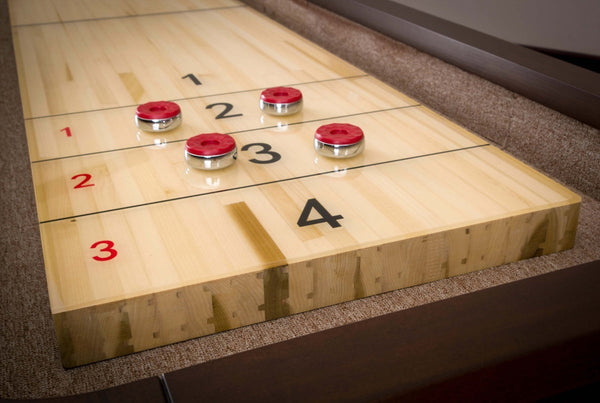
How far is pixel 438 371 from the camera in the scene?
2.16 feet

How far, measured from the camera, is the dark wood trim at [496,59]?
4.60ft

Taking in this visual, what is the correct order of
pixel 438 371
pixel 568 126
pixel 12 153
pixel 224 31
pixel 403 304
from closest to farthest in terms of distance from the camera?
pixel 438 371 < pixel 403 304 < pixel 568 126 < pixel 12 153 < pixel 224 31

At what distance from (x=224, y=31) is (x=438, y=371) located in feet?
6.95

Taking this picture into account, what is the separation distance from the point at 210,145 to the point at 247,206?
25 cm

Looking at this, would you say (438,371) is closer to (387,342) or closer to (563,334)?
(387,342)

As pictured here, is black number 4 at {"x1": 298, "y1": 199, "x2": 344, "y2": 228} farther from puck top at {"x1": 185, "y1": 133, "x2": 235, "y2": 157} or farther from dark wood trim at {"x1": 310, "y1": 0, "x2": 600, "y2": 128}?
dark wood trim at {"x1": 310, "y1": 0, "x2": 600, "y2": 128}

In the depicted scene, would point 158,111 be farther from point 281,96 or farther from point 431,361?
point 431,361

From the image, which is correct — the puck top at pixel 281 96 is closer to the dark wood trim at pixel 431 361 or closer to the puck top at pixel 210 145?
the puck top at pixel 210 145

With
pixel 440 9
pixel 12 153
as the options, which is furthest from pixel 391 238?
pixel 440 9

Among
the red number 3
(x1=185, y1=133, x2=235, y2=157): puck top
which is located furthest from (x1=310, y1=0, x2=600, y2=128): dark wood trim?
the red number 3

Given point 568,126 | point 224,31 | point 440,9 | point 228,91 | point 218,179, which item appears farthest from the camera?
point 440,9

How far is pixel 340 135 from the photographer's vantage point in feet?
4.76

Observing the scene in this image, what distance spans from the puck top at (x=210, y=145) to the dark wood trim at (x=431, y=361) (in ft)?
2.40

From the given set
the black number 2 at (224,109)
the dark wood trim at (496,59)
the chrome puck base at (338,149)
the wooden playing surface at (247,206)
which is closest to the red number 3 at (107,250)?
the wooden playing surface at (247,206)
